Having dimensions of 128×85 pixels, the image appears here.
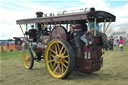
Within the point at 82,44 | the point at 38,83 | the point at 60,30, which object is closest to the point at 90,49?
the point at 82,44

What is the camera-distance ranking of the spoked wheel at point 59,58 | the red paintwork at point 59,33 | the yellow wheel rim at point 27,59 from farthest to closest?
the yellow wheel rim at point 27,59 → the red paintwork at point 59,33 → the spoked wheel at point 59,58

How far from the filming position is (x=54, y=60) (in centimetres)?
606

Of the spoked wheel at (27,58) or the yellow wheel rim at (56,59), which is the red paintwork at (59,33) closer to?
the yellow wheel rim at (56,59)

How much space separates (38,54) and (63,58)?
91.9 inches

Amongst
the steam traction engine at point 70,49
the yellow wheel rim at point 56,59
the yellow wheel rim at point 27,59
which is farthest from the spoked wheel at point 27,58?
the yellow wheel rim at point 56,59

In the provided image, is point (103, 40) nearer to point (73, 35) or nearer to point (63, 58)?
point (73, 35)

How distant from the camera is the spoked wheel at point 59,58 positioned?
5.45 meters

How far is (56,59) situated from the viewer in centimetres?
599

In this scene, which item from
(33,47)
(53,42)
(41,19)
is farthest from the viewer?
(33,47)

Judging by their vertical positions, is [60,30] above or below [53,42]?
above

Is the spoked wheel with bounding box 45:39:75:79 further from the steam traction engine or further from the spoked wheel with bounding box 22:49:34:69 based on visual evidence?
the spoked wheel with bounding box 22:49:34:69

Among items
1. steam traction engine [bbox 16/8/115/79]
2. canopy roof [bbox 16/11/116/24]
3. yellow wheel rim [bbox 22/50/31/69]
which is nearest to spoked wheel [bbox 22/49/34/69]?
yellow wheel rim [bbox 22/50/31/69]

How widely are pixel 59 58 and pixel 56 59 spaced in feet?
0.42

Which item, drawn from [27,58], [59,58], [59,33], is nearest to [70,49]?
[59,58]
